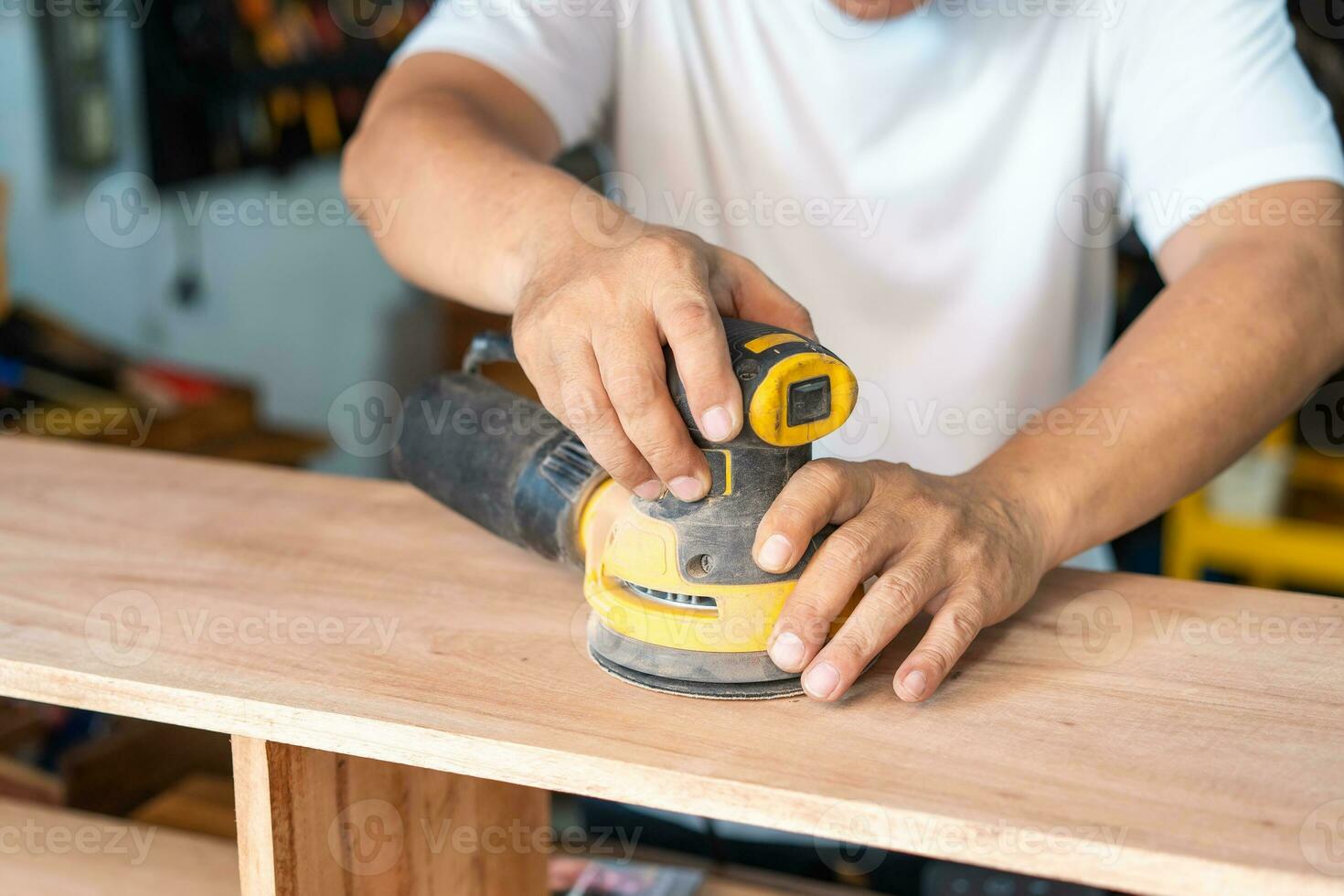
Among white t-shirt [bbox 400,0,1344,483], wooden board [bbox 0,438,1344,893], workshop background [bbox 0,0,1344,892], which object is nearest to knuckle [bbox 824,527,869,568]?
wooden board [bbox 0,438,1344,893]

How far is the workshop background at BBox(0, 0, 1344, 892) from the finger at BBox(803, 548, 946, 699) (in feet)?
3.78

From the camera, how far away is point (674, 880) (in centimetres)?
141

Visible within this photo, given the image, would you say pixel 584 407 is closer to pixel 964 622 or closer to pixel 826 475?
pixel 826 475

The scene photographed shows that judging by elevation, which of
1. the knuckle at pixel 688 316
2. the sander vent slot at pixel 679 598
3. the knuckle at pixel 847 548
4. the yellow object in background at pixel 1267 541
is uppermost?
the knuckle at pixel 688 316

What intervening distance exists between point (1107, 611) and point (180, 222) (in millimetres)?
3463

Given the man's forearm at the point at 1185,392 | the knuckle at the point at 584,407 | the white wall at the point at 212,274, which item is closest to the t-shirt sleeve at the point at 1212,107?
the man's forearm at the point at 1185,392

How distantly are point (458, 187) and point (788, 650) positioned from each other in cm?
57

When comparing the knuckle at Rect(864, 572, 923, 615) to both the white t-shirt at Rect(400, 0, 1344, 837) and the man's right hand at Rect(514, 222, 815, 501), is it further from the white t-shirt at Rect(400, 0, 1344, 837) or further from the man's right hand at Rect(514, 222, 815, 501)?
the white t-shirt at Rect(400, 0, 1344, 837)

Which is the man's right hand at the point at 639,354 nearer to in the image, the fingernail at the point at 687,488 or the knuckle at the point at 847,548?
the fingernail at the point at 687,488

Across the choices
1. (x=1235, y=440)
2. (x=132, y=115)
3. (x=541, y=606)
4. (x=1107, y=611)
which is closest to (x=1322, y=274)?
(x=1235, y=440)

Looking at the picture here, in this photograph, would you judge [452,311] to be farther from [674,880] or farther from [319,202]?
[674,880]

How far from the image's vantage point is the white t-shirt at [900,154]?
1.47m

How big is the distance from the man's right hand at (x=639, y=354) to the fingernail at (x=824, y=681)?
0.15m

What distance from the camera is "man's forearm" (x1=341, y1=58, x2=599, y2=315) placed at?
3.60 ft
